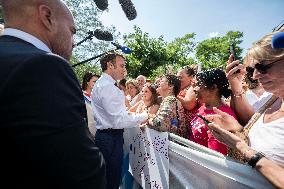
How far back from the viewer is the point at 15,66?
0.93 metres

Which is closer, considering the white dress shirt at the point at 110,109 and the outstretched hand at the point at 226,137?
the outstretched hand at the point at 226,137

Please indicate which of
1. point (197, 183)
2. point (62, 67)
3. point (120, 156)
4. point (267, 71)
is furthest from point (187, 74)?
point (62, 67)

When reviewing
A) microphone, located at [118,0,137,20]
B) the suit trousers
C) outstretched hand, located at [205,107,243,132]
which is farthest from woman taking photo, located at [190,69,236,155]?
microphone, located at [118,0,137,20]

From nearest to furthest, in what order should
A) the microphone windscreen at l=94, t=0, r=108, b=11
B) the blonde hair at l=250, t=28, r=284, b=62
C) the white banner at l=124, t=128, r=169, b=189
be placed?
1. the blonde hair at l=250, t=28, r=284, b=62
2. the white banner at l=124, t=128, r=169, b=189
3. the microphone windscreen at l=94, t=0, r=108, b=11

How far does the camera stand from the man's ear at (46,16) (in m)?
1.31

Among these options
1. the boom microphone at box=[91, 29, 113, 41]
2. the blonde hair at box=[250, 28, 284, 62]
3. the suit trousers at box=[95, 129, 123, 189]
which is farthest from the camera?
the suit trousers at box=[95, 129, 123, 189]

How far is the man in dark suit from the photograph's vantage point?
0.87 metres

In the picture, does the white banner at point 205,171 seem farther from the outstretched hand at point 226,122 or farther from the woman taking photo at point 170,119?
the woman taking photo at point 170,119

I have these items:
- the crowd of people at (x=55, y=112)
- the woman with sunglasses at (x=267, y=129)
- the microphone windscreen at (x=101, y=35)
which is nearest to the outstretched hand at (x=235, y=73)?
the crowd of people at (x=55, y=112)

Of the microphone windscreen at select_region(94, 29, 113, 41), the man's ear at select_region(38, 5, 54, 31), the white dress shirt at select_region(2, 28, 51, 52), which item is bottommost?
the white dress shirt at select_region(2, 28, 51, 52)

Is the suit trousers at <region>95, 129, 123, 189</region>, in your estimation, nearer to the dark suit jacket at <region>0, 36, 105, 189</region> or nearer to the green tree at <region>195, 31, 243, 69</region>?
the dark suit jacket at <region>0, 36, 105, 189</region>

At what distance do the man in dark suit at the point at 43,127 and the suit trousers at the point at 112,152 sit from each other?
3.06 m

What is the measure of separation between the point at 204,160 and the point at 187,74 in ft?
9.86

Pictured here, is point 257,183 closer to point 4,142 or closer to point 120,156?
point 4,142
